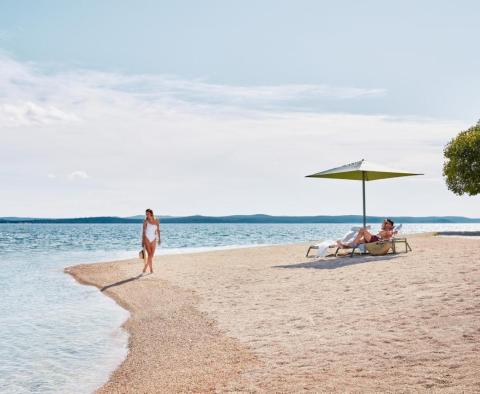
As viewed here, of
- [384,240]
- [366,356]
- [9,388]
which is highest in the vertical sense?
[384,240]

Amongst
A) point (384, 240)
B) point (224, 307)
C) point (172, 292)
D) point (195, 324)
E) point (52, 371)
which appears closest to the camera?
point (52, 371)

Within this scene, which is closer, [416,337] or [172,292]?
[416,337]

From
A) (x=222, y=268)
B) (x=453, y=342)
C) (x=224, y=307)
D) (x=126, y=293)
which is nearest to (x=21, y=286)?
(x=126, y=293)

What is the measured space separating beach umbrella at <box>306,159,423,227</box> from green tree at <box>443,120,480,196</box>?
21429 mm

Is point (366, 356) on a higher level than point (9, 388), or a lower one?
higher

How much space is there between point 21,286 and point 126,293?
4905 millimetres

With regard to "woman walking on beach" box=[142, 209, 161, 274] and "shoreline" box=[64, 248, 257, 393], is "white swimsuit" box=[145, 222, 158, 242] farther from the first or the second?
"shoreline" box=[64, 248, 257, 393]

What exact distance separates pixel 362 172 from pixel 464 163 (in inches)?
889

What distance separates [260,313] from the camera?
970 centimetres

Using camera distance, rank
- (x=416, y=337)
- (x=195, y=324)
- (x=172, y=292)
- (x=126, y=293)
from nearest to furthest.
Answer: (x=416, y=337) < (x=195, y=324) < (x=172, y=292) < (x=126, y=293)

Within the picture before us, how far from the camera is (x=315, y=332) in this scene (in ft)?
26.3

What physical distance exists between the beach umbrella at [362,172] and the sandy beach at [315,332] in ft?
12.9

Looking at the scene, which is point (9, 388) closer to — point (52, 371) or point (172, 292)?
point (52, 371)

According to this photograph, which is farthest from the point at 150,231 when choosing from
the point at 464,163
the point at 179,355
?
the point at 464,163
